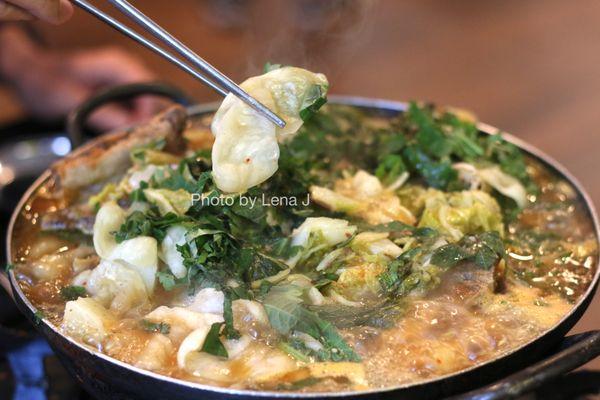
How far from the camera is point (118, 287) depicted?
1.92 meters

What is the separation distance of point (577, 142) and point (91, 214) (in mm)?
3385

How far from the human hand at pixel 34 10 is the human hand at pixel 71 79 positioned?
5.76ft

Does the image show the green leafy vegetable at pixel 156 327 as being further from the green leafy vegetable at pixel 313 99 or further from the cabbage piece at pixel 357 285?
the green leafy vegetable at pixel 313 99

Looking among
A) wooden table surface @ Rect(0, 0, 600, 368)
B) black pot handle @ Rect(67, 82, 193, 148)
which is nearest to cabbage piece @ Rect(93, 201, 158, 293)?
black pot handle @ Rect(67, 82, 193, 148)

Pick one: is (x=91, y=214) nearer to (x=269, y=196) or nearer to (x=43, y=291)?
(x=43, y=291)

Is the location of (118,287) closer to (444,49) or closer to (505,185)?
(505,185)

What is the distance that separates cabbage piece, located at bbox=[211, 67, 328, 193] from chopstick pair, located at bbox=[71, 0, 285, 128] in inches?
1.8

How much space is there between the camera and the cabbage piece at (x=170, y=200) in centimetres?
207

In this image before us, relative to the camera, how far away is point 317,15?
4.75 m

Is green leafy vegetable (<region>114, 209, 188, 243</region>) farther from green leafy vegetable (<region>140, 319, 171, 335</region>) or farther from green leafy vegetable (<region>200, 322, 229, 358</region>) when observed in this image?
green leafy vegetable (<region>200, 322, 229, 358</region>)

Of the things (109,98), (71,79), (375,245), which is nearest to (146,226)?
(375,245)

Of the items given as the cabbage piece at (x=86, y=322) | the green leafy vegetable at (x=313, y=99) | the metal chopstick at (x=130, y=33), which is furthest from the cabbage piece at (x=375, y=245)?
the cabbage piece at (x=86, y=322)

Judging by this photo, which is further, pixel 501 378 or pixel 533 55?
pixel 533 55

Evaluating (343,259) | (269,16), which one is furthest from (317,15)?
(343,259)
